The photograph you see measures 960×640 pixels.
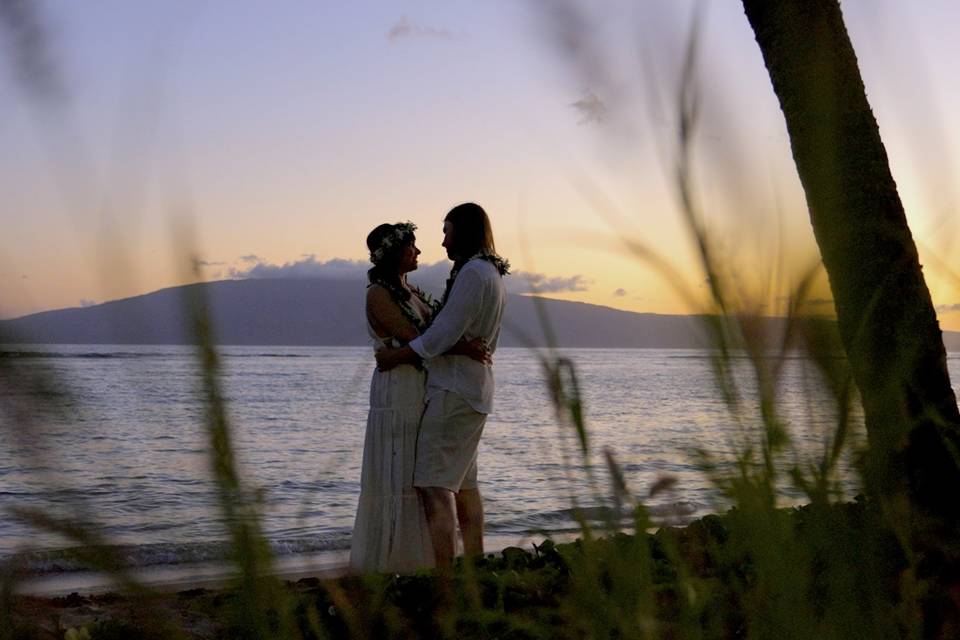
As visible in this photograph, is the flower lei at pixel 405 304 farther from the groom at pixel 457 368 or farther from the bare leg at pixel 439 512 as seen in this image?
the bare leg at pixel 439 512

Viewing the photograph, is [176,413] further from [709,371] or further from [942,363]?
[942,363]

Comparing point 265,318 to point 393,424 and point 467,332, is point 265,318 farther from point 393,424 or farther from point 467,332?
point 393,424

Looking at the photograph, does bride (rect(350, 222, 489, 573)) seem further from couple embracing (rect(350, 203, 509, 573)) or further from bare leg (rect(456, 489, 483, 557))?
bare leg (rect(456, 489, 483, 557))

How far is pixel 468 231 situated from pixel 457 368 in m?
0.64

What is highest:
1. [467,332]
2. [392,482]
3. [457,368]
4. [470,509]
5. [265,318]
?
[265,318]

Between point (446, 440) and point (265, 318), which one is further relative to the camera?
point (446, 440)

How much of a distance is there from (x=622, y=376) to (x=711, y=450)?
42729 mm

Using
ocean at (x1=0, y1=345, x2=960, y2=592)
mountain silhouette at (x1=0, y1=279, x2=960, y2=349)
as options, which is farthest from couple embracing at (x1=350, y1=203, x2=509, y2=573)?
ocean at (x1=0, y1=345, x2=960, y2=592)

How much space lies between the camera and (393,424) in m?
5.00

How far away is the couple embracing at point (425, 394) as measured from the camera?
14.8 feet

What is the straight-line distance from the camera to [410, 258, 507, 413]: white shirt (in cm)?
443

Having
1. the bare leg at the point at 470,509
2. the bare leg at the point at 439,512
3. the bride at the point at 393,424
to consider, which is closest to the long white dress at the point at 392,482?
the bride at the point at 393,424

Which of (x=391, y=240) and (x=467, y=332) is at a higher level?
(x=391, y=240)

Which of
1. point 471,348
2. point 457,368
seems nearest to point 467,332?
point 471,348
